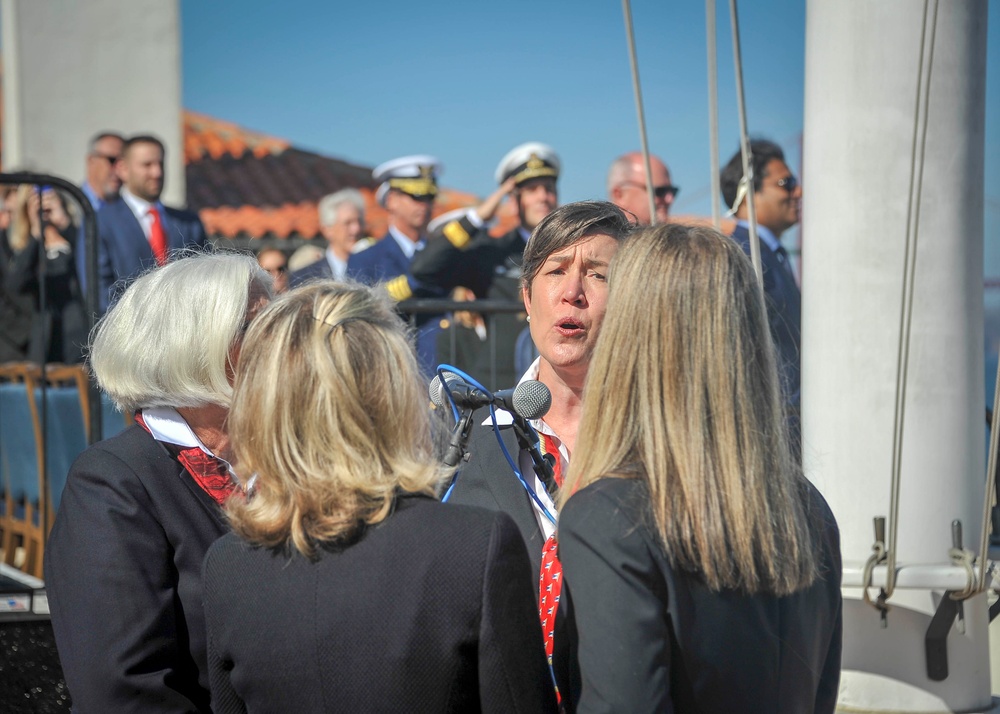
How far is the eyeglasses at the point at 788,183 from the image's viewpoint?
667cm

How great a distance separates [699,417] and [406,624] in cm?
50

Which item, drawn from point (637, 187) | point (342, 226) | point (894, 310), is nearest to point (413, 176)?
point (342, 226)

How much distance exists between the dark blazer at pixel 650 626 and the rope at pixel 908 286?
4.80 ft

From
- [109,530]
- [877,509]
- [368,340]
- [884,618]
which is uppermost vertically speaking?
[368,340]

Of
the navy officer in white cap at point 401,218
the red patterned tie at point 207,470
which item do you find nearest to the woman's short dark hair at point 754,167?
the navy officer in white cap at point 401,218

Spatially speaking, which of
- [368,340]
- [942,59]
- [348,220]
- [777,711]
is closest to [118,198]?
[348,220]

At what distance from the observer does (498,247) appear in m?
6.86

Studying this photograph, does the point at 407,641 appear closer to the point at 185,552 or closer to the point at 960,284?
the point at 185,552

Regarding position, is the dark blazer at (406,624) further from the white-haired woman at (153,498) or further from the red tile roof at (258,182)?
the red tile roof at (258,182)

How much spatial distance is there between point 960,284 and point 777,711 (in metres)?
1.83

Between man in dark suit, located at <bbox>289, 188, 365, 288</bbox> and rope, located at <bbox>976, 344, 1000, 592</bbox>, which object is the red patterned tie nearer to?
rope, located at <bbox>976, 344, 1000, 592</bbox>

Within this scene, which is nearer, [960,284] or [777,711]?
[777,711]

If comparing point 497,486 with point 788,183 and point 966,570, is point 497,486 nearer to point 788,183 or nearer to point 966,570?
point 966,570

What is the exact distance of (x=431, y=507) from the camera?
1.58 m
